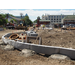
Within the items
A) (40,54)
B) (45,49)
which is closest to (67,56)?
(45,49)

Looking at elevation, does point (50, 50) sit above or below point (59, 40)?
above

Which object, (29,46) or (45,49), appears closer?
(45,49)

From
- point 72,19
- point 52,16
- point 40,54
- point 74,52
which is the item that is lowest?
point 40,54

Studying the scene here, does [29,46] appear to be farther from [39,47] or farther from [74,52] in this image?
[74,52]

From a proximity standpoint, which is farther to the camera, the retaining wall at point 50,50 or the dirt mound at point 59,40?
the dirt mound at point 59,40

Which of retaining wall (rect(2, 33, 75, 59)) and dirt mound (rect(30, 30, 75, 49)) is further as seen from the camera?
dirt mound (rect(30, 30, 75, 49))

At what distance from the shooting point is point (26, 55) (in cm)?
575

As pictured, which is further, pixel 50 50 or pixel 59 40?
pixel 59 40

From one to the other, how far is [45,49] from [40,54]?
24.4 inches

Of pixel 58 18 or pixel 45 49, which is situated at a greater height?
pixel 58 18

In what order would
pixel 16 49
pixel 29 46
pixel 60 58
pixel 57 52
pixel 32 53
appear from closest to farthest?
pixel 60 58 → pixel 57 52 → pixel 32 53 → pixel 29 46 → pixel 16 49

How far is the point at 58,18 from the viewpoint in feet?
302

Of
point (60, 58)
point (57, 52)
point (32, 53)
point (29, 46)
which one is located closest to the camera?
point (60, 58)

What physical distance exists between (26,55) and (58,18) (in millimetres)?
91875
